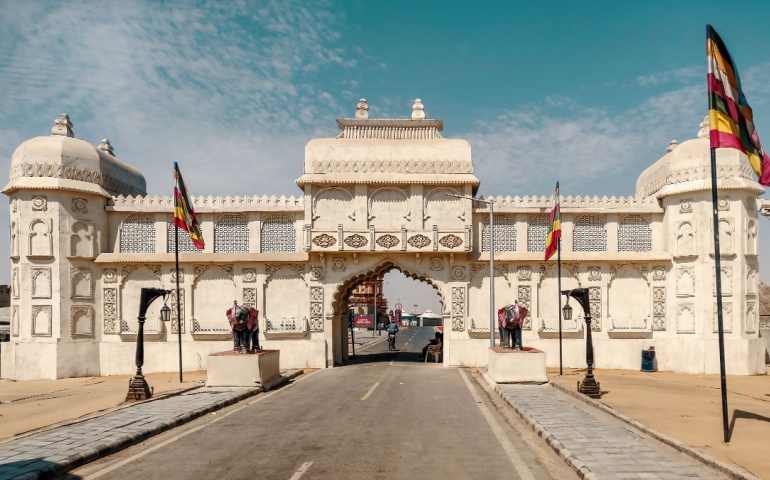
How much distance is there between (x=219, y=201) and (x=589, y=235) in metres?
17.2

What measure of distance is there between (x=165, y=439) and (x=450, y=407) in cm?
711

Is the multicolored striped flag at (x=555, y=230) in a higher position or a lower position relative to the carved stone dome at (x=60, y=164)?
lower

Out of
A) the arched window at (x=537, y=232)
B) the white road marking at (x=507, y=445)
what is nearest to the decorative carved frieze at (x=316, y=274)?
the arched window at (x=537, y=232)

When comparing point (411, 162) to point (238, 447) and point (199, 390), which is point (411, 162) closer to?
point (199, 390)

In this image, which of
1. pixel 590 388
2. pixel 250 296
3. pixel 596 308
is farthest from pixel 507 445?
pixel 250 296

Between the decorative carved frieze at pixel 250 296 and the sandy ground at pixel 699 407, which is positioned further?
the decorative carved frieze at pixel 250 296

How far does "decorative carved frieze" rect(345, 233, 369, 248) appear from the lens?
27250mm

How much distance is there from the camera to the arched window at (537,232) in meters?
28.3

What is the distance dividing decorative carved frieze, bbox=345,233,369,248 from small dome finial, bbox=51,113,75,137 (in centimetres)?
1380

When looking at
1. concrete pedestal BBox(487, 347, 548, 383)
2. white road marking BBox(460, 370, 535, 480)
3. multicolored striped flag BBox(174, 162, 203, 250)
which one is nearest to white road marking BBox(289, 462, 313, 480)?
white road marking BBox(460, 370, 535, 480)

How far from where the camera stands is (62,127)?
91.0 ft

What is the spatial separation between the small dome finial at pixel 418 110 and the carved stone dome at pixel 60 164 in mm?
14633

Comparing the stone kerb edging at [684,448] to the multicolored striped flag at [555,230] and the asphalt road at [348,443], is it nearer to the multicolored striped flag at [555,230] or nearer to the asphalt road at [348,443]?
the asphalt road at [348,443]

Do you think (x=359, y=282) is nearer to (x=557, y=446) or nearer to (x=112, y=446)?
(x=112, y=446)
